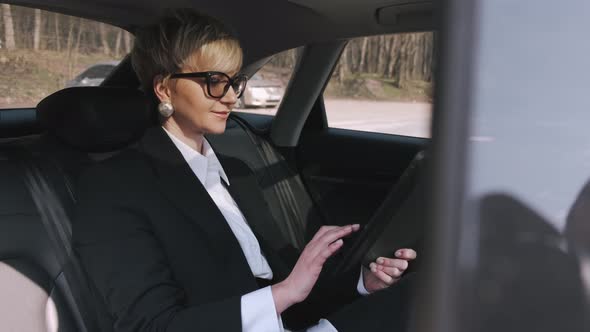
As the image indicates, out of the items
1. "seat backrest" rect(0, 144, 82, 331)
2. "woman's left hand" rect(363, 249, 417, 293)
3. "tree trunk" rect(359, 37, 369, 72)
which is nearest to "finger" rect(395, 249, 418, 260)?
"woman's left hand" rect(363, 249, 417, 293)

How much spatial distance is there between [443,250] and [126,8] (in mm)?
1856

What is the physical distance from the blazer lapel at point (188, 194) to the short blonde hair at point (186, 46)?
0.63ft

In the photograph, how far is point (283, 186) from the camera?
104 inches

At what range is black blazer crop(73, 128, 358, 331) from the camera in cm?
124

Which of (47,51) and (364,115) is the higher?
(47,51)

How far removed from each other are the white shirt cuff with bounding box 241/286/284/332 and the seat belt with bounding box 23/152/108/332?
43 centimetres

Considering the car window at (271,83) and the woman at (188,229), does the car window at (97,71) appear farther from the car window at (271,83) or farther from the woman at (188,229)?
the woman at (188,229)

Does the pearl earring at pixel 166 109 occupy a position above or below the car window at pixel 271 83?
above

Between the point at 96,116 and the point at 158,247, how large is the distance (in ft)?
1.81

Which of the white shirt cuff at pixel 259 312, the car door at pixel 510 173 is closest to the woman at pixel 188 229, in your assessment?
the white shirt cuff at pixel 259 312

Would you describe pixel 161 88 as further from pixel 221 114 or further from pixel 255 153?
pixel 255 153

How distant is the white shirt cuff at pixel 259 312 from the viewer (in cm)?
125

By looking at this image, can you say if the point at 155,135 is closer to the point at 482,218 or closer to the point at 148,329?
the point at 148,329

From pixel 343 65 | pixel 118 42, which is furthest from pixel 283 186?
pixel 118 42
